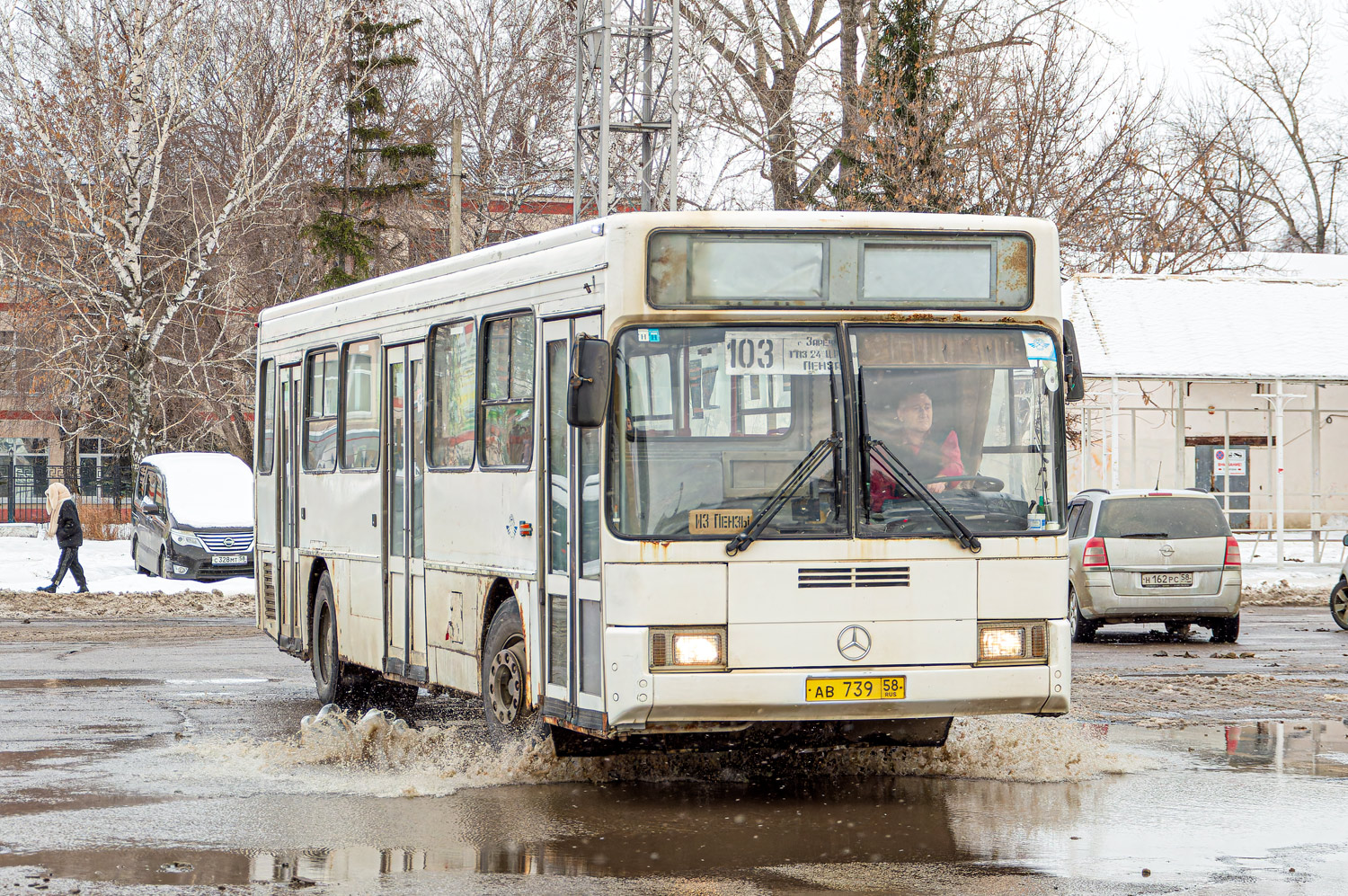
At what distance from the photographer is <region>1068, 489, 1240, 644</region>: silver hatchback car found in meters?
19.5

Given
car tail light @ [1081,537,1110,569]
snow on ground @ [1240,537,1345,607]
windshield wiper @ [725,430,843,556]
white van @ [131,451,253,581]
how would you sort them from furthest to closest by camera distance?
white van @ [131,451,253,581] → snow on ground @ [1240,537,1345,607] → car tail light @ [1081,537,1110,569] → windshield wiper @ [725,430,843,556]

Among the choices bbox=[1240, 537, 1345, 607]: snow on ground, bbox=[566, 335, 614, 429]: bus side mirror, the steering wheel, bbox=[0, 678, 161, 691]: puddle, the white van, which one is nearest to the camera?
bbox=[566, 335, 614, 429]: bus side mirror

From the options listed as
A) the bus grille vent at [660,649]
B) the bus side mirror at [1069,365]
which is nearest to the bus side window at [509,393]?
the bus grille vent at [660,649]

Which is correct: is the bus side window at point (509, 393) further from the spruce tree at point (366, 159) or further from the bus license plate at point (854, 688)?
the spruce tree at point (366, 159)

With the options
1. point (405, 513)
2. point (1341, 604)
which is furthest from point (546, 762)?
point (1341, 604)

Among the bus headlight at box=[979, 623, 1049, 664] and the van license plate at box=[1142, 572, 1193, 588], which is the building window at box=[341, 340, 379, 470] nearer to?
the bus headlight at box=[979, 623, 1049, 664]

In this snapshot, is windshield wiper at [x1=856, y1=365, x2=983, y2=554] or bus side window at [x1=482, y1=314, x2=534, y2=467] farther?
bus side window at [x1=482, y1=314, x2=534, y2=467]

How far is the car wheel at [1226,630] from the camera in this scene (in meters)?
19.8

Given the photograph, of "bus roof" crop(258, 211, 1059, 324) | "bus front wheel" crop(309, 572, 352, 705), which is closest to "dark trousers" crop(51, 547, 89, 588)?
"bus front wheel" crop(309, 572, 352, 705)

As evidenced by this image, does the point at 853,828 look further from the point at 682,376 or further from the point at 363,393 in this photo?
the point at 363,393

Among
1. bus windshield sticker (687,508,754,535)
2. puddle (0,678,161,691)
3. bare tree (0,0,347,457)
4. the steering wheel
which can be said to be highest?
bare tree (0,0,347,457)

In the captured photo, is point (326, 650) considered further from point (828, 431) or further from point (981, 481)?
point (981, 481)

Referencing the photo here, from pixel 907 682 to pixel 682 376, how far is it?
178 cm

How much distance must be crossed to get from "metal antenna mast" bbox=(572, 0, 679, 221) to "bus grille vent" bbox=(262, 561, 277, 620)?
46.7 ft
